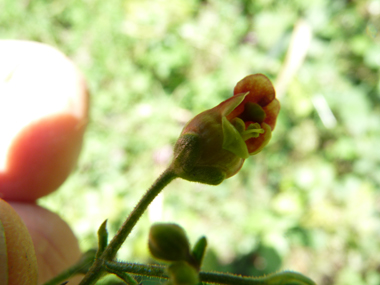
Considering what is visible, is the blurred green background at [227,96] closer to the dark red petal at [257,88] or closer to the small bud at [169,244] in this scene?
the small bud at [169,244]

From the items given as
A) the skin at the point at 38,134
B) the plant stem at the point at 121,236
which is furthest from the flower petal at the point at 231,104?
the skin at the point at 38,134

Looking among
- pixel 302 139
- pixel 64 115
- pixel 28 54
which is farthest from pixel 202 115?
pixel 302 139

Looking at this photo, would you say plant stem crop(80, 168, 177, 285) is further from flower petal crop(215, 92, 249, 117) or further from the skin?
the skin

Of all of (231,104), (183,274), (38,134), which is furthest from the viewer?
(38,134)

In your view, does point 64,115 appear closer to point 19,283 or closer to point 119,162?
point 19,283

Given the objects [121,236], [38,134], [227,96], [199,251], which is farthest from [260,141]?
[227,96]

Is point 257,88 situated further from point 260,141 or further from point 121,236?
point 121,236
